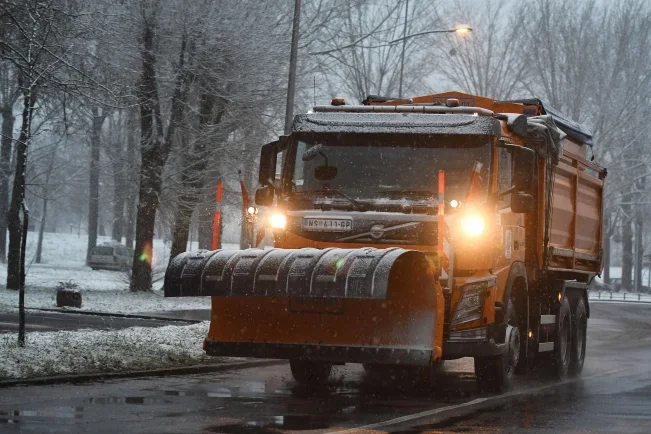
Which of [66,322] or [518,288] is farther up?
[518,288]

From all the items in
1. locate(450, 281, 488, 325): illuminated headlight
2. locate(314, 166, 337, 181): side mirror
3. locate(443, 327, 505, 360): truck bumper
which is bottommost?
locate(443, 327, 505, 360): truck bumper

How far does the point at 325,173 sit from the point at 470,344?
8.11 ft

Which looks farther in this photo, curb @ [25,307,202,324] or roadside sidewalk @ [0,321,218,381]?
curb @ [25,307,202,324]

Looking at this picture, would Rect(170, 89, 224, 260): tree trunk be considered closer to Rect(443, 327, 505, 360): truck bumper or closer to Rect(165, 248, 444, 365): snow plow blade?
Rect(165, 248, 444, 365): snow plow blade

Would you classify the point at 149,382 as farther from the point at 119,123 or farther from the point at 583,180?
the point at 119,123

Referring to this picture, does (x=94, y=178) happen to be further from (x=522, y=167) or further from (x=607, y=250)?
(x=522, y=167)

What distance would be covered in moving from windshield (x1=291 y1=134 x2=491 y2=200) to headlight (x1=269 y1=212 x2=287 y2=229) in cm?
34

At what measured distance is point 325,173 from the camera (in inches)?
511

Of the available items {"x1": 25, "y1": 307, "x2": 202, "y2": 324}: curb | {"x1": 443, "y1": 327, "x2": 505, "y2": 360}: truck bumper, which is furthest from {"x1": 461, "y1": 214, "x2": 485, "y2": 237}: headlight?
{"x1": 25, "y1": 307, "x2": 202, "y2": 324}: curb

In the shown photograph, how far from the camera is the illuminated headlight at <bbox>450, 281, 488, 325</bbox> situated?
11.9m

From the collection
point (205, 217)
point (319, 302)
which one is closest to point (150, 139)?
point (205, 217)

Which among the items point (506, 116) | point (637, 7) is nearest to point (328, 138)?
point (506, 116)

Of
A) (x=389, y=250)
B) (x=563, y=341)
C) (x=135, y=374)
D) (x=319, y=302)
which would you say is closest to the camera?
(x=389, y=250)

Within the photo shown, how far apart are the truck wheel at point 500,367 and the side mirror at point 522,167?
1460mm
